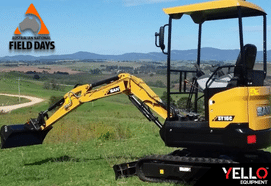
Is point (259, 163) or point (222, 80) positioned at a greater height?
point (222, 80)

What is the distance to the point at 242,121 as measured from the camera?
23.1 feet

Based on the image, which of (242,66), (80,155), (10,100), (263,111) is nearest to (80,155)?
(80,155)

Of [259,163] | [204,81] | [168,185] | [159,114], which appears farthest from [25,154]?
[259,163]

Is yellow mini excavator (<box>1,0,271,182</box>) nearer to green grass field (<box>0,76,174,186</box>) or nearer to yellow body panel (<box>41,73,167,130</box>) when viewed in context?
yellow body panel (<box>41,73,167,130</box>)

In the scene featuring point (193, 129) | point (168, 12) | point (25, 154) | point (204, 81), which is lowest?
point (25, 154)

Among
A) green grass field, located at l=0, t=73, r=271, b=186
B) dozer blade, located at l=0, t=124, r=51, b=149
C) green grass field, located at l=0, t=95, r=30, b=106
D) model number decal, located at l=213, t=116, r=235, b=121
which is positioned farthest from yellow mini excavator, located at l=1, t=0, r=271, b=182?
green grass field, located at l=0, t=95, r=30, b=106

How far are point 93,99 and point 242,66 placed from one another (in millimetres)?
3995

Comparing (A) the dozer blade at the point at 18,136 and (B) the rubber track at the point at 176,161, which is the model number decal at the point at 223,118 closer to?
(B) the rubber track at the point at 176,161

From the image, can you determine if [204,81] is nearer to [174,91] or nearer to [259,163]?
[174,91]

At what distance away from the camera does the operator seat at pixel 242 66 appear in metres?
7.08

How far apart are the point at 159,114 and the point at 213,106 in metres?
1.88

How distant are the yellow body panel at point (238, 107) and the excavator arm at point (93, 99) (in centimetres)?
163

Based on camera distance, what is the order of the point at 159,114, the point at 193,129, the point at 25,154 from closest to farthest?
the point at 193,129
the point at 159,114
the point at 25,154

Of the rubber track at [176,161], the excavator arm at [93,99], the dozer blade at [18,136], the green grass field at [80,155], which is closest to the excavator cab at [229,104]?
the rubber track at [176,161]
